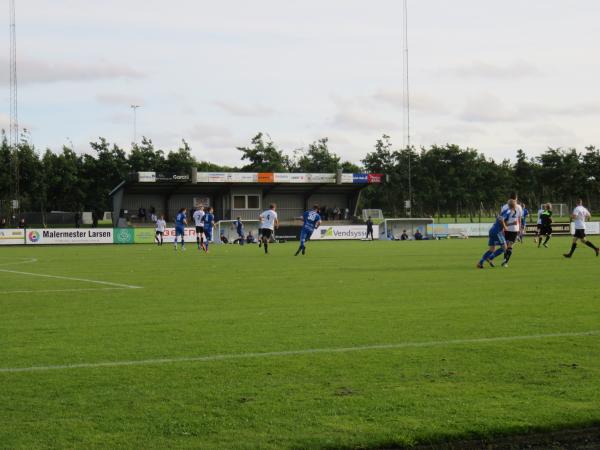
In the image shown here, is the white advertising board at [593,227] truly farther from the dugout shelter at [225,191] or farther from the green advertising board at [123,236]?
the green advertising board at [123,236]

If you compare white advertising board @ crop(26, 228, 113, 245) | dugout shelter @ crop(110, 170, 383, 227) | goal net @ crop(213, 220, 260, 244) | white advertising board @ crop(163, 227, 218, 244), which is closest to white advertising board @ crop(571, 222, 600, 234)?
dugout shelter @ crop(110, 170, 383, 227)

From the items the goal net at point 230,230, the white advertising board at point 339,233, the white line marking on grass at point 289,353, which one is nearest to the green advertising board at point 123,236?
the goal net at point 230,230

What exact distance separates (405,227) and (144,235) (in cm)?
2008

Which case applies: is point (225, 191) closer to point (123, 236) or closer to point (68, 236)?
point (123, 236)

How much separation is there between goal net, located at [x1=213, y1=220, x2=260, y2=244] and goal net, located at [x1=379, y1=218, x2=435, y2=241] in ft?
32.9

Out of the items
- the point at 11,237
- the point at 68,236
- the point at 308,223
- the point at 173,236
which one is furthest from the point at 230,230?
the point at 308,223

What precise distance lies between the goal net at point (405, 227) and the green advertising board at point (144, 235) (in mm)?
17723

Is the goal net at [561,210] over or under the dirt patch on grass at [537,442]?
over

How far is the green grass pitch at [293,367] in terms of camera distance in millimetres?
5828

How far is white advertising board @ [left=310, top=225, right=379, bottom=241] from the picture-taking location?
62.8 metres

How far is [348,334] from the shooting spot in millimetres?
9930

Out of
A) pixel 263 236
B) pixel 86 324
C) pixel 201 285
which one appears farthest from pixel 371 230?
pixel 86 324

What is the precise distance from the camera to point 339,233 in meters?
63.9

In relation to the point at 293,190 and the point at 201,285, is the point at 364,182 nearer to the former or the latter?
the point at 293,190
